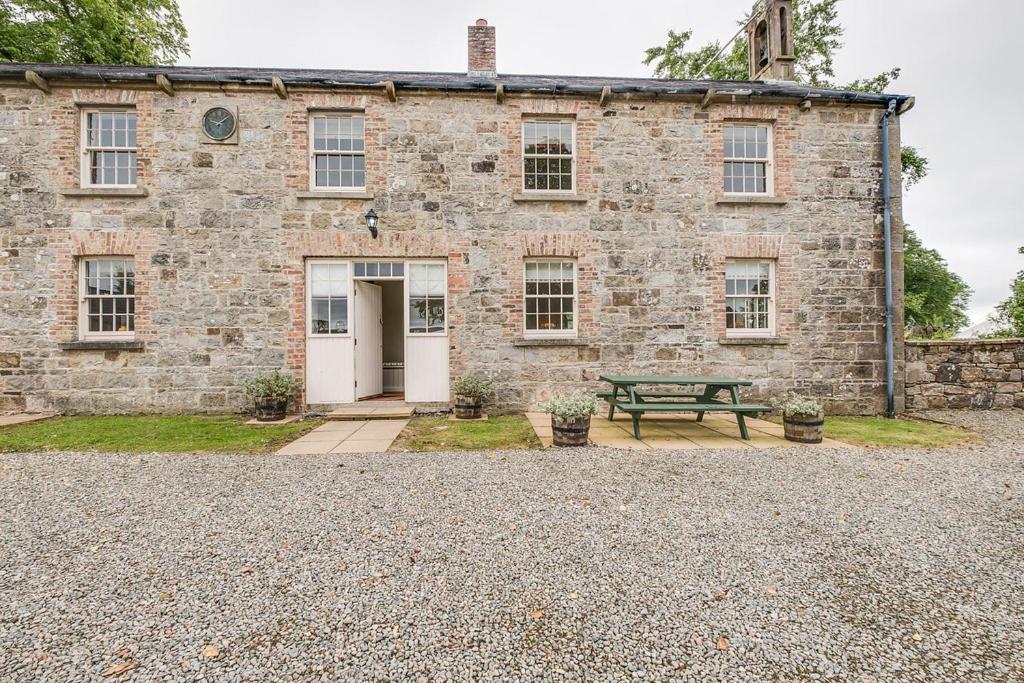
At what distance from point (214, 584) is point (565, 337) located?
23.0 feet

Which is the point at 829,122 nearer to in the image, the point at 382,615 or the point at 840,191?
the point at 840,191

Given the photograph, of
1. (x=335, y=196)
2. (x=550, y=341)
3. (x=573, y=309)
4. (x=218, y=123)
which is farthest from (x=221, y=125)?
(x=573, y=309)

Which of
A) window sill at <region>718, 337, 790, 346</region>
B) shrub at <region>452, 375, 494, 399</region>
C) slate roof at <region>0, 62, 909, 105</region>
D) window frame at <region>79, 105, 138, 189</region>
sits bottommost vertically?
shrub at <region>452, 375, 494, 399</region>

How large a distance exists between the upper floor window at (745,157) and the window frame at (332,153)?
25.1ft

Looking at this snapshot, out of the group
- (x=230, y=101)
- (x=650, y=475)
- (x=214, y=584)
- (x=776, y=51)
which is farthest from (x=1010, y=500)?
(x=230, y=101)

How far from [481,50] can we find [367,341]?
7.33 metres

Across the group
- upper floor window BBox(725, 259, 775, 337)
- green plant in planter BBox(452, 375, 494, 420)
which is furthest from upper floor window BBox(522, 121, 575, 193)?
green plant in planter BBox(452, 375, 494, 420)

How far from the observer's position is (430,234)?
8.66 metres

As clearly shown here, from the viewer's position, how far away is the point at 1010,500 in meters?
4.23

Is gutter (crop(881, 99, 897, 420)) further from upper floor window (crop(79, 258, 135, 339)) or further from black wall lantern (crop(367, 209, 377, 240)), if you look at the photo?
upper floor window (crop(79, 258, 135, 339))

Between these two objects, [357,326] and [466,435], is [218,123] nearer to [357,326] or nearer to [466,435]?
[357,326]

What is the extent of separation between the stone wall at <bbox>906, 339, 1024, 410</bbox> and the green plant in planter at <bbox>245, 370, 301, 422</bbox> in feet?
42.0

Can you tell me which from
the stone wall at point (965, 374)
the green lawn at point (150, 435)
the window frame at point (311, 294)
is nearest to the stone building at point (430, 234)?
the window frame at point (311, 294)

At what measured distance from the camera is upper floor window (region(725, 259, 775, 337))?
908 cm
